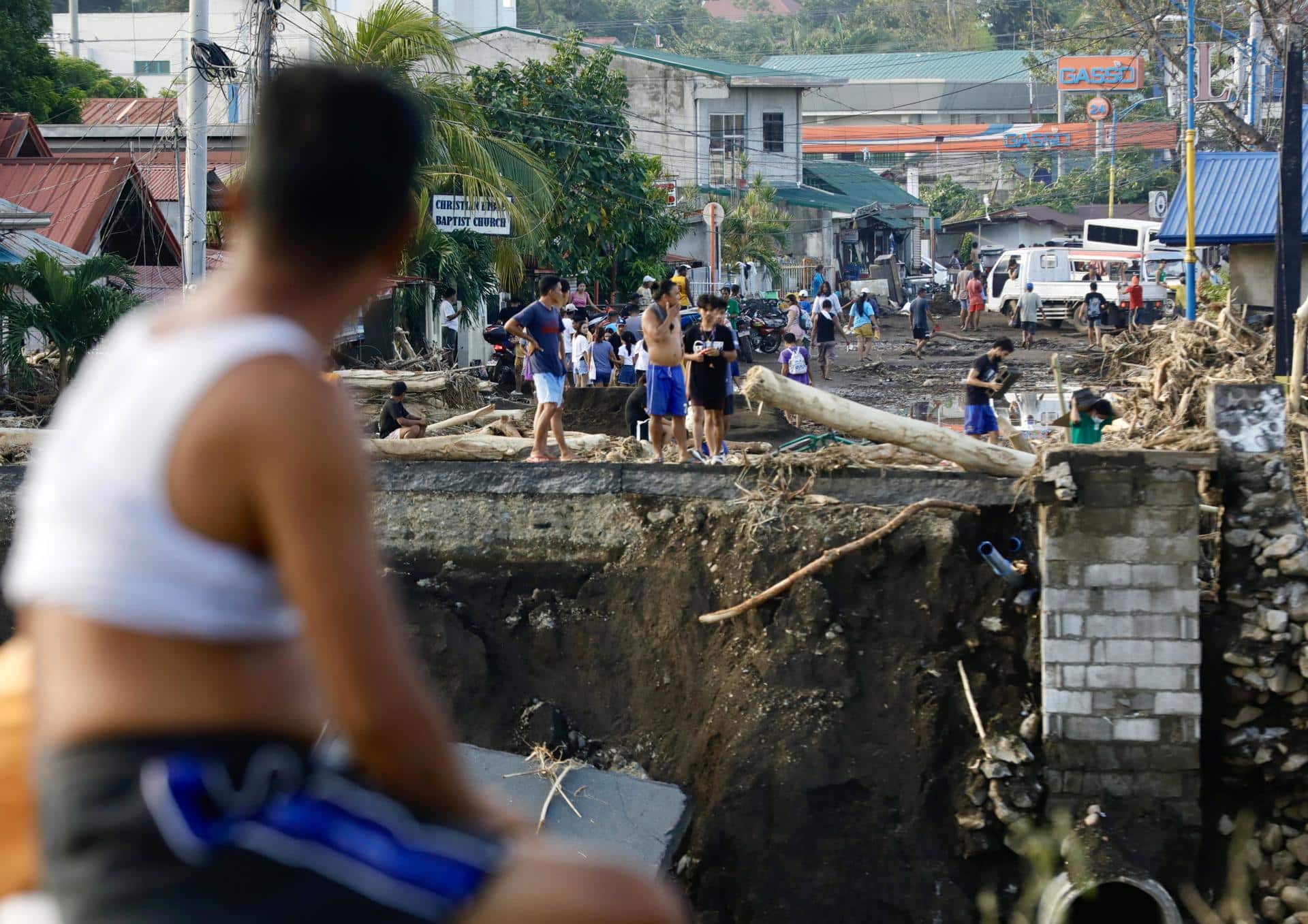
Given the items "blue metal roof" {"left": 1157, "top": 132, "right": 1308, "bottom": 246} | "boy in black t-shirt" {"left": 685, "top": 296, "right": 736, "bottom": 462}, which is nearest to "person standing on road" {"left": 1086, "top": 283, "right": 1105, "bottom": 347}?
"blue metal roof" {"left": 1157, "top": 132, "right": 1308, "bottom": 246}

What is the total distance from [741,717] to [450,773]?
713 centimetres

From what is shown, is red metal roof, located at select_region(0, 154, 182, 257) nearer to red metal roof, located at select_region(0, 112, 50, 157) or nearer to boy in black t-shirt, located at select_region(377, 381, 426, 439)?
red metal roof, located at select_region(0, 112, 50, 157)

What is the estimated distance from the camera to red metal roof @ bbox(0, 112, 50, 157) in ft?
66.5

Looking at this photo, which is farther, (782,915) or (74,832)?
(782,915)

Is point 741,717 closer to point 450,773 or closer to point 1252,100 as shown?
point 450,773

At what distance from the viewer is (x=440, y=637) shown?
9375 millimetres

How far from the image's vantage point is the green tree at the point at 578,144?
2578 cm

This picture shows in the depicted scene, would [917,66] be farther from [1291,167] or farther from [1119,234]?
[1291,167]

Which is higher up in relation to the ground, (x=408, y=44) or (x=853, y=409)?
(x=408, y=44)

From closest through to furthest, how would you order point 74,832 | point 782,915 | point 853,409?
point 74,832
point 782,915
point 853,409

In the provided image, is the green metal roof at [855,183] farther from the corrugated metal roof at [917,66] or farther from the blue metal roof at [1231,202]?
the blue metal roof at [1231,202]

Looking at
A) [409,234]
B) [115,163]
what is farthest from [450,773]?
[115,163]

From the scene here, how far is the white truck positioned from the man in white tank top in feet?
109

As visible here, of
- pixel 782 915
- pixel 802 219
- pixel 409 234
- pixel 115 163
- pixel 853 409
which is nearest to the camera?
pixel 409 234
